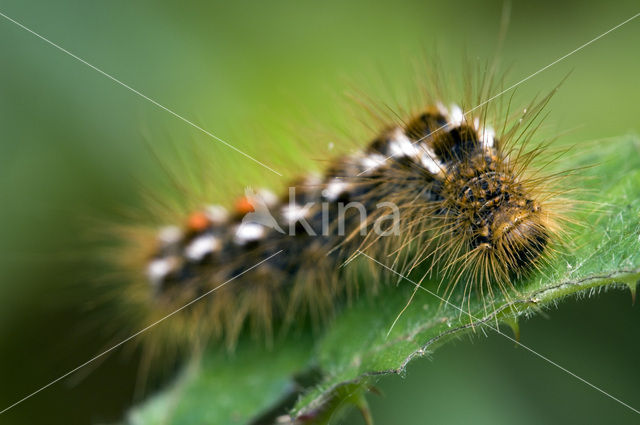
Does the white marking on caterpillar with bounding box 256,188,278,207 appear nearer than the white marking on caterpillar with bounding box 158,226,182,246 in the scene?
Yes

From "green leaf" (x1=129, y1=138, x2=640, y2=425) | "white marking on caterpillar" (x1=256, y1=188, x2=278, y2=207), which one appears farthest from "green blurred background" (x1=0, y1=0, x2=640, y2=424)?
"green leaf" (x1=129, y1=138, x2=640, y2=425)

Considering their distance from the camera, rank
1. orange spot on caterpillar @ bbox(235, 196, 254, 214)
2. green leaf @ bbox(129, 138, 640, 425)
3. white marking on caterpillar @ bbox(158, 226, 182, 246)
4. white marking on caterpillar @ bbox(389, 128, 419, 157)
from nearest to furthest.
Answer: green leaf @ bbox(129, 138, 640, 425) < white marking on caterpillar @ bbox(389, 128, 419, 157) < orange spot on caterpillar @ bbox(235, 196, 254, 214) < white marking on caterpillar @ bbox(158, 226, 182, 246)

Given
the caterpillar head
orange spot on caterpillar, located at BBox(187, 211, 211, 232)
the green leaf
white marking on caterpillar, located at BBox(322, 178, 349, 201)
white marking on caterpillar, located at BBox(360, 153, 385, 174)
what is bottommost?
the green leaf

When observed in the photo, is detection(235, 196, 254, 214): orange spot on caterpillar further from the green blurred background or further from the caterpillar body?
the green blurred background

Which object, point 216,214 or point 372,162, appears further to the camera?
point 216,214

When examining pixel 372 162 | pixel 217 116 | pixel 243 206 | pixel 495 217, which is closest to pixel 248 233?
pixel 243 206

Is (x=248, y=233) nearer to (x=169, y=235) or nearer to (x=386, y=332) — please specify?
(x=169, y=235)

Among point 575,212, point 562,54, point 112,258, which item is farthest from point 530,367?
point 112,258
